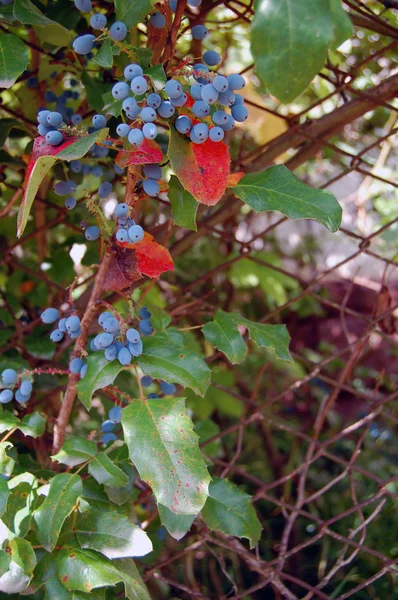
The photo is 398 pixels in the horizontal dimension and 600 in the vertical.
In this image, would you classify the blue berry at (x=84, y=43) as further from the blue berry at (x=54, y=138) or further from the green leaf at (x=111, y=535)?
the green leaf at (x=111, y=535)

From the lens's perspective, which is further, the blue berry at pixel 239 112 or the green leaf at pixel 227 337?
the green leaf at pixel 227 337

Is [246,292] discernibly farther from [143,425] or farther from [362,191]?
[143,425]

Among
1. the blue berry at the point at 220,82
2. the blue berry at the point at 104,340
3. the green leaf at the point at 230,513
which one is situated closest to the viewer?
the blue berry at the point at 220,82

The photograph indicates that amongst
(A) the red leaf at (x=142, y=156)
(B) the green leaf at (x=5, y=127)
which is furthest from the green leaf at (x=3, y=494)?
(B) the green leaf at (x=5, y=127)

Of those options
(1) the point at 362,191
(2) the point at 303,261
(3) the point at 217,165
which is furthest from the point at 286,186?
(2) the point at 303,261

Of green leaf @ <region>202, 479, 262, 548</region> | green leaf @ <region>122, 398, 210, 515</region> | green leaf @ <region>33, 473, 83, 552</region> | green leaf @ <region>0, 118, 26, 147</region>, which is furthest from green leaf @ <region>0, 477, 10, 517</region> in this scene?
green leaf @ <region>0, 118, 26, 147</region>

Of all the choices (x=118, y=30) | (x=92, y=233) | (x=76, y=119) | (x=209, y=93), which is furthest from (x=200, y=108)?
(x=76, y=119)

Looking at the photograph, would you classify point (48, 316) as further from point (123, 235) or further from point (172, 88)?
point (172, 88)
